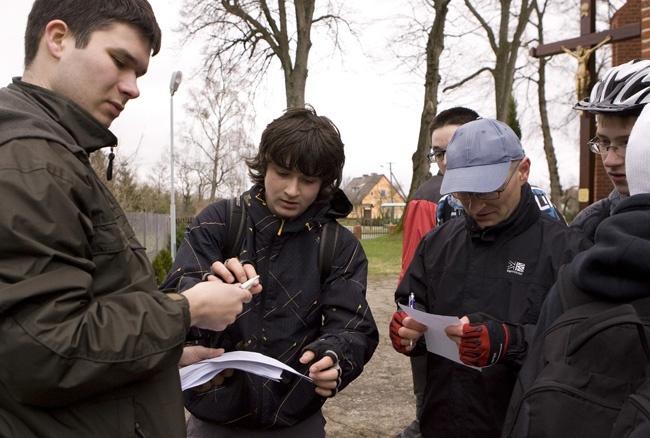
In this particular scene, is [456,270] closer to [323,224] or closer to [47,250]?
[323,224]

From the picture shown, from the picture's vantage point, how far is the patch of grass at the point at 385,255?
14.4 m

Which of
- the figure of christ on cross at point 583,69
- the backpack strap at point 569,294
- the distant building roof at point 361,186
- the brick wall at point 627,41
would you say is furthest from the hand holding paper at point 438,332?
the distant building roof at point 361,186

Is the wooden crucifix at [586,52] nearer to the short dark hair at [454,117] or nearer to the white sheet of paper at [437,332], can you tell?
the short dark hair at [454,117]

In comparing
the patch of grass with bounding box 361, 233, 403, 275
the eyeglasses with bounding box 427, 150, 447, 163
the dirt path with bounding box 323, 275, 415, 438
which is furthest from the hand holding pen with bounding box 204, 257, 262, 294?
the patch of grass with bounding box 361, 233, 403, 275

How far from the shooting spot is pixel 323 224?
209 cm

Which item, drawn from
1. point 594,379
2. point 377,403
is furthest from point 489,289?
point 377,403

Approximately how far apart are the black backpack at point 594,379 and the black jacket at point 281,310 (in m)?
0.81

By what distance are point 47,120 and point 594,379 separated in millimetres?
1251

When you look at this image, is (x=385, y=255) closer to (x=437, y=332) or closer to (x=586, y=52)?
(x=586, y=52)

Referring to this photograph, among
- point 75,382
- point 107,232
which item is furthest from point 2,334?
point 107,232

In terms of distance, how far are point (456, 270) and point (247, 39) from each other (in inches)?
623

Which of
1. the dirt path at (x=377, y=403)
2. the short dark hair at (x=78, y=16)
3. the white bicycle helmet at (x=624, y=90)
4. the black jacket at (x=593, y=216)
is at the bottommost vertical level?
the dirt path at (x=377, y=403)

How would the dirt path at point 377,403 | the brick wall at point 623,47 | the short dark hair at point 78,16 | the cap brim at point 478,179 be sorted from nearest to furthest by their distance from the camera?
the short dark hair at point 78,16 < the cap brim at point 478,179 < the dirt path at point 377,403 < the brick wall at point 623,47

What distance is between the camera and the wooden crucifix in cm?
937
